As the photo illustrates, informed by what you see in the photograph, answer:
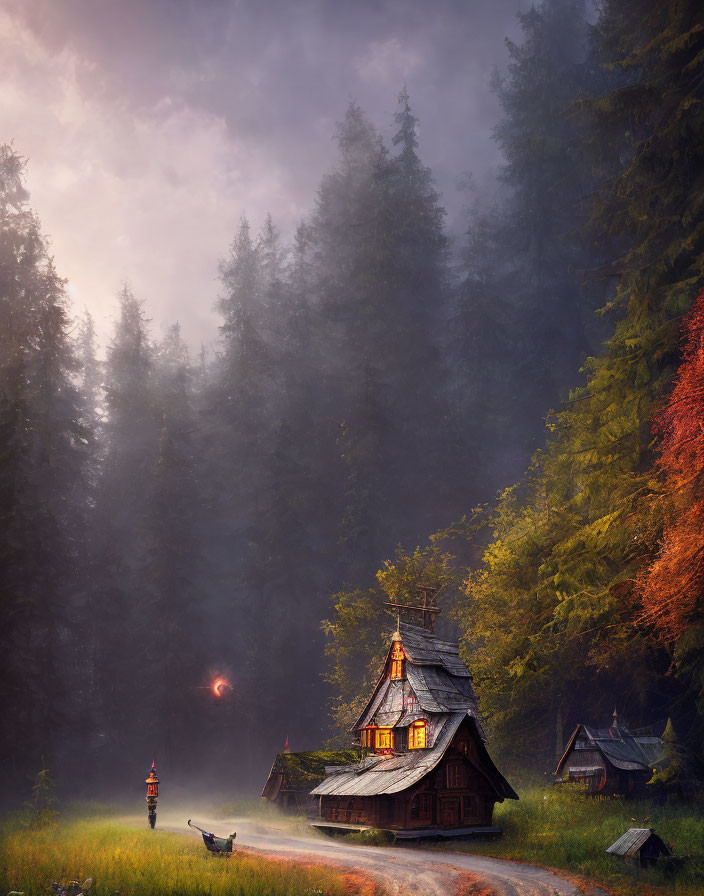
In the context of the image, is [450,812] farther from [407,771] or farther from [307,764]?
[307,764]

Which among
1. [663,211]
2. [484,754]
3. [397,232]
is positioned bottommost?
[484,754]

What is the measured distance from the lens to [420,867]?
16.9m

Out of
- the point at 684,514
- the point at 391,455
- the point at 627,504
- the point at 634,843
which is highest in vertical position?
the point at 391,455

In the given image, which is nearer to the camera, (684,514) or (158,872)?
(158,872)

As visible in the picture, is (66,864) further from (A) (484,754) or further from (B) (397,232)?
(B) (397,232)

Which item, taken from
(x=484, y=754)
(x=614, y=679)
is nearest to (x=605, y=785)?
(x=484, y=754)

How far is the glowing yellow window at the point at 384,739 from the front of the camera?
2386 cm

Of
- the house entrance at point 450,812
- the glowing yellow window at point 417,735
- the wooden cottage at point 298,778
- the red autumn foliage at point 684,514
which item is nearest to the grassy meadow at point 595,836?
the house entrance at point 450,812

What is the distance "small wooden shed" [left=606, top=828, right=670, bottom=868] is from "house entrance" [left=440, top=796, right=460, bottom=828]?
22.5 feet

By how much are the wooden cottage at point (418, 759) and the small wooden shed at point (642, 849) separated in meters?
6.44

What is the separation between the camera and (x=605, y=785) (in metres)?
24.2

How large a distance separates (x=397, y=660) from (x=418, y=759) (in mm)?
3446

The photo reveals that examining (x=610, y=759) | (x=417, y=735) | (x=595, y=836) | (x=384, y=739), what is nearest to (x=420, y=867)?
(x=595, y=836)

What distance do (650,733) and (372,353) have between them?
4215 cm
